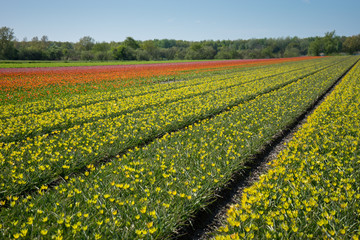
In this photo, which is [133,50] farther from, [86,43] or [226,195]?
[226,195]

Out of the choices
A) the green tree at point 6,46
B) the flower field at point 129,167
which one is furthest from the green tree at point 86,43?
the flower field at point 129,167

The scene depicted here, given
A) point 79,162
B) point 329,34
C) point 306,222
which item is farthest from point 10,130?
point 329,34

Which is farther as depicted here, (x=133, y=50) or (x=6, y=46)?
(x=133, y=50)

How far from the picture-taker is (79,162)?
5.58 metres

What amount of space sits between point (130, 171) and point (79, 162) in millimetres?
1552

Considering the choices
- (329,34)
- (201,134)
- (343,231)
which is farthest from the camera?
(329,34)

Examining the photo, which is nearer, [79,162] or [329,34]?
[79,162]

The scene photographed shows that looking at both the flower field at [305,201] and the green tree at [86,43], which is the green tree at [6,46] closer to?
the green tree at [86,43]

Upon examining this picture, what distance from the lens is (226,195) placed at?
4.88 m

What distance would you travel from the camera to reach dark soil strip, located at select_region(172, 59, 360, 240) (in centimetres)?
389

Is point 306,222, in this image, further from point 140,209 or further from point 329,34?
point 329,34

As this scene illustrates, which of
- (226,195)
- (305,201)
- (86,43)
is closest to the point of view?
(305,201)

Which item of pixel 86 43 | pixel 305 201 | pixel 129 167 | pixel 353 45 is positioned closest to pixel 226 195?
pixel 305 201

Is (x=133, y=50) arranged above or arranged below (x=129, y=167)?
above
